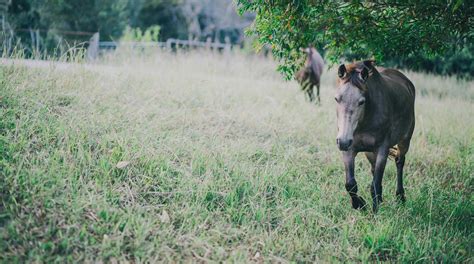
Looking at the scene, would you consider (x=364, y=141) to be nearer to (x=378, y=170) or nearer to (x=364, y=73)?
(x=378, y=170)

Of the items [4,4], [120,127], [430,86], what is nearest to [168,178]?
[120,127]

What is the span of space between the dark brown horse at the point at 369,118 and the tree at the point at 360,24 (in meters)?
0.43

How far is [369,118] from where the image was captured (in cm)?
437

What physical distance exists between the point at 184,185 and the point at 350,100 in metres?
1.93

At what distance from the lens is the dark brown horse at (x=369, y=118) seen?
4.01m

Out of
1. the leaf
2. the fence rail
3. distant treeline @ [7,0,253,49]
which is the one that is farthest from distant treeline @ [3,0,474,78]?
the leaf

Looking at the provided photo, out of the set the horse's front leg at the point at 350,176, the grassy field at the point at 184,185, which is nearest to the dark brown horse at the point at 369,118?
the horse's front leg at the point at 350,176

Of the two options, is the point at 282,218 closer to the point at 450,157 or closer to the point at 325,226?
the point at 325,226

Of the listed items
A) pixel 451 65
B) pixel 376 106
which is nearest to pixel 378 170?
pixel 376 106

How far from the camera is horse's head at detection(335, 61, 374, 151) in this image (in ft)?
12.8

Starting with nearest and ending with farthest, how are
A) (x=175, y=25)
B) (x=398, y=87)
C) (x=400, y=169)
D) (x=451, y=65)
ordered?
(x=398, y=87)
(x=400, y=169)
(x=451, y=65)
(x=175, y=25)

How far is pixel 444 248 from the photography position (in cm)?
388

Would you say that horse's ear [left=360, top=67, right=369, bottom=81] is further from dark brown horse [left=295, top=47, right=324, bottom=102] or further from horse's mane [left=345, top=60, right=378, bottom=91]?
dark brown horse [left=295, top=47, right=324, bottom=102]

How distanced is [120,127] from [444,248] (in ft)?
12.7
